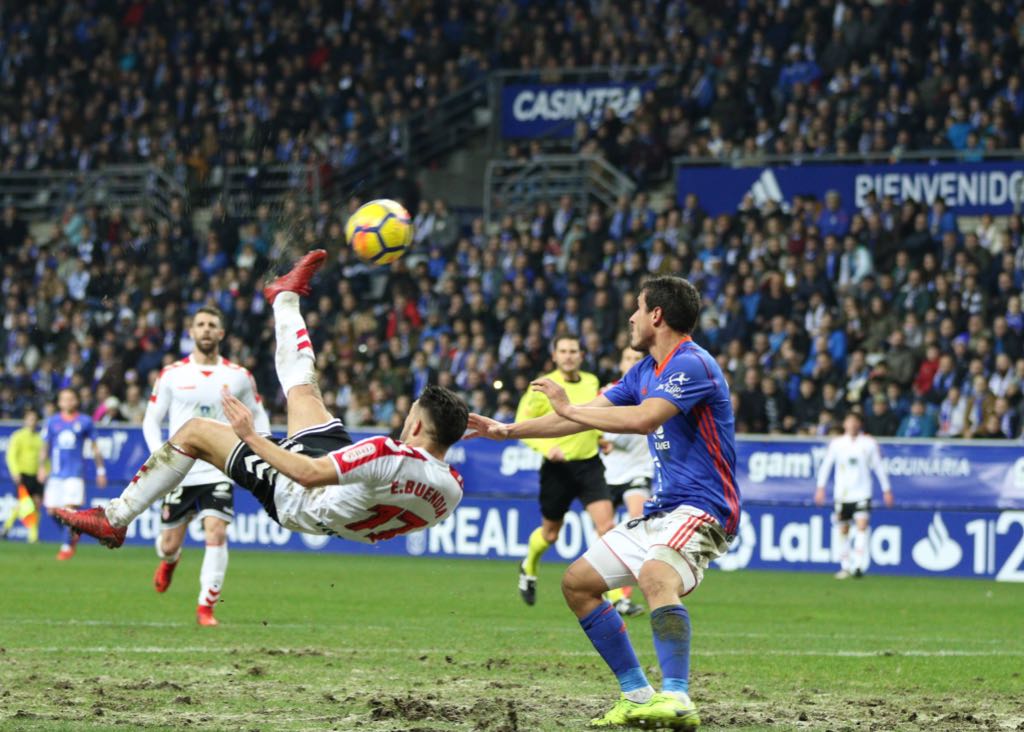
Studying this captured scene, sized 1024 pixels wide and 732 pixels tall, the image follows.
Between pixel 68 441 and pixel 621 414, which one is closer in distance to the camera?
pixel 621 414

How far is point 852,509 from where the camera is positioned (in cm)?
2150

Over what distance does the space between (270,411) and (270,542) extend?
9.37 feet

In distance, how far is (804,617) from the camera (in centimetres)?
1603

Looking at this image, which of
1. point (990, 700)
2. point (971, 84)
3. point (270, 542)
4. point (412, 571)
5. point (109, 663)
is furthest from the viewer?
point (971, 84)

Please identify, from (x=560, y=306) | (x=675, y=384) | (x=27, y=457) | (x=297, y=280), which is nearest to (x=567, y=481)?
(x=297, y=280)

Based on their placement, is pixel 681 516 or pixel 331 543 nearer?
pixel 681 516

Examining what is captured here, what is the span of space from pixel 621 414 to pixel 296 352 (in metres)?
2.60

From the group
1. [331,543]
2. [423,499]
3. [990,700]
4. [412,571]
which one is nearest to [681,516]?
[423,499]

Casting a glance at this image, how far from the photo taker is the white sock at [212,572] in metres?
13.8

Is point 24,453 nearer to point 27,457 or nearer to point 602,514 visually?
point 27,457

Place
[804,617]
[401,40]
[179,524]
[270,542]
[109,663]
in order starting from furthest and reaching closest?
[401,40] < [270,542] < [804,617] < [179,524] < [109,663]

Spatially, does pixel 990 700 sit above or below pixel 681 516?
below

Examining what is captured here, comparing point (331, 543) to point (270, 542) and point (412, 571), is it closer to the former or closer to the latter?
point (270, 542)

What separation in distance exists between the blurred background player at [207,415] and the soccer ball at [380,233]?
206 centimetres
